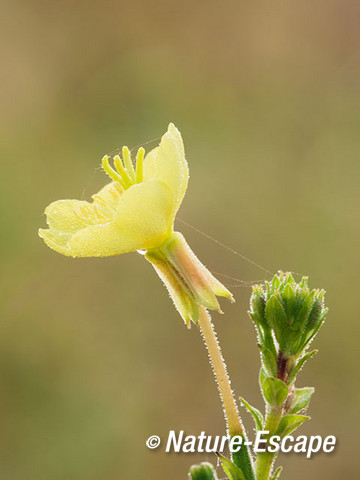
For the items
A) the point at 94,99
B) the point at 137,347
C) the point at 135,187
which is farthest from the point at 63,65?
the point at 135,187

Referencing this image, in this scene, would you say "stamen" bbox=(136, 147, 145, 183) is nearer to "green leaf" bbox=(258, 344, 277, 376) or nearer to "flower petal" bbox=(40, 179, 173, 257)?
"flower petal" bbox=(40, 179, 173, 257)

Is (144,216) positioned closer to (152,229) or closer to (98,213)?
(152,229)

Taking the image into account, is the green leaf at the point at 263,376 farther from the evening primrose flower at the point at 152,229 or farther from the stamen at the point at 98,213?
the stamen at the point at 98,213

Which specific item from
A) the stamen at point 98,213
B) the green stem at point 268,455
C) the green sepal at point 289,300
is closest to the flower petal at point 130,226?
the stamen at point 98,213

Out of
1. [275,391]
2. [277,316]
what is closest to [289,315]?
[277,316]

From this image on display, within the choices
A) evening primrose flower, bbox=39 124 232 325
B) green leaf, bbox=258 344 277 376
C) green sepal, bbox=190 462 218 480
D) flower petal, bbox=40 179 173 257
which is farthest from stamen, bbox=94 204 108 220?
green sepal, bbox=190 462 218 480

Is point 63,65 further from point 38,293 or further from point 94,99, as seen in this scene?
point 38,293
